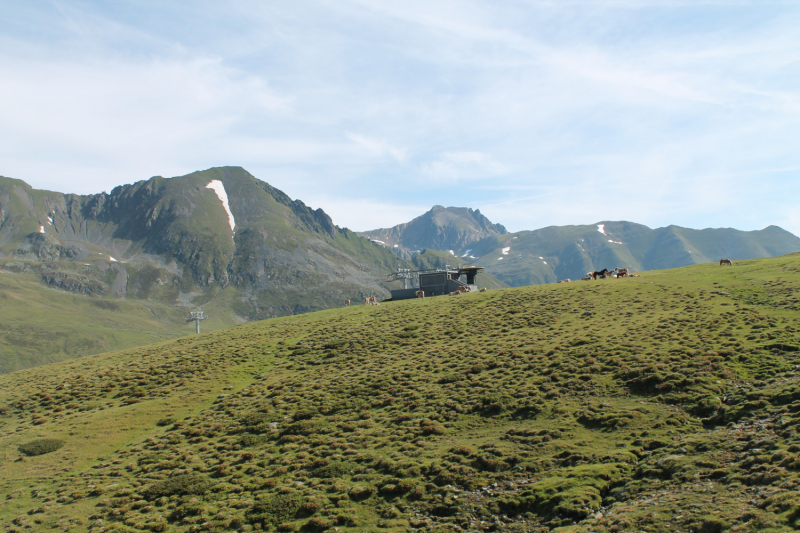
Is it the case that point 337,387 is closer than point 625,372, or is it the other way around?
point 625,372

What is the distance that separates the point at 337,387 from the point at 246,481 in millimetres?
14951

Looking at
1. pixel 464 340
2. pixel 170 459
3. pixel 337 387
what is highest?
pixel 464 340

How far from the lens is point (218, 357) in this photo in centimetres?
5912

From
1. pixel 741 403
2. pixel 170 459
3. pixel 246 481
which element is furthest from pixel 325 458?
pixel 741 403

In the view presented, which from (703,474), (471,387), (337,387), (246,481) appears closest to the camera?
(703,474)

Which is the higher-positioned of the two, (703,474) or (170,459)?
(703,474)

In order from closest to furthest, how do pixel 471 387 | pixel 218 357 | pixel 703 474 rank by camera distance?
pixel 703 474 → pixel 471 387 → pixel 218 357

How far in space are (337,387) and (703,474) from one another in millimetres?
30081

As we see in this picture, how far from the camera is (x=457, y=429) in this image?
31.1 meters

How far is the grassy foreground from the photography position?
20.4m

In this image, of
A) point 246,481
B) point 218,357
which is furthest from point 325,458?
point 218,357

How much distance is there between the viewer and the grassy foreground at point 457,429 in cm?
2041

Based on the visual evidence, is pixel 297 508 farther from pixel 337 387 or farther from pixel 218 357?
pixel 218 357

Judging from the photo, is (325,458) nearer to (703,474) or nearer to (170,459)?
(170,459)
